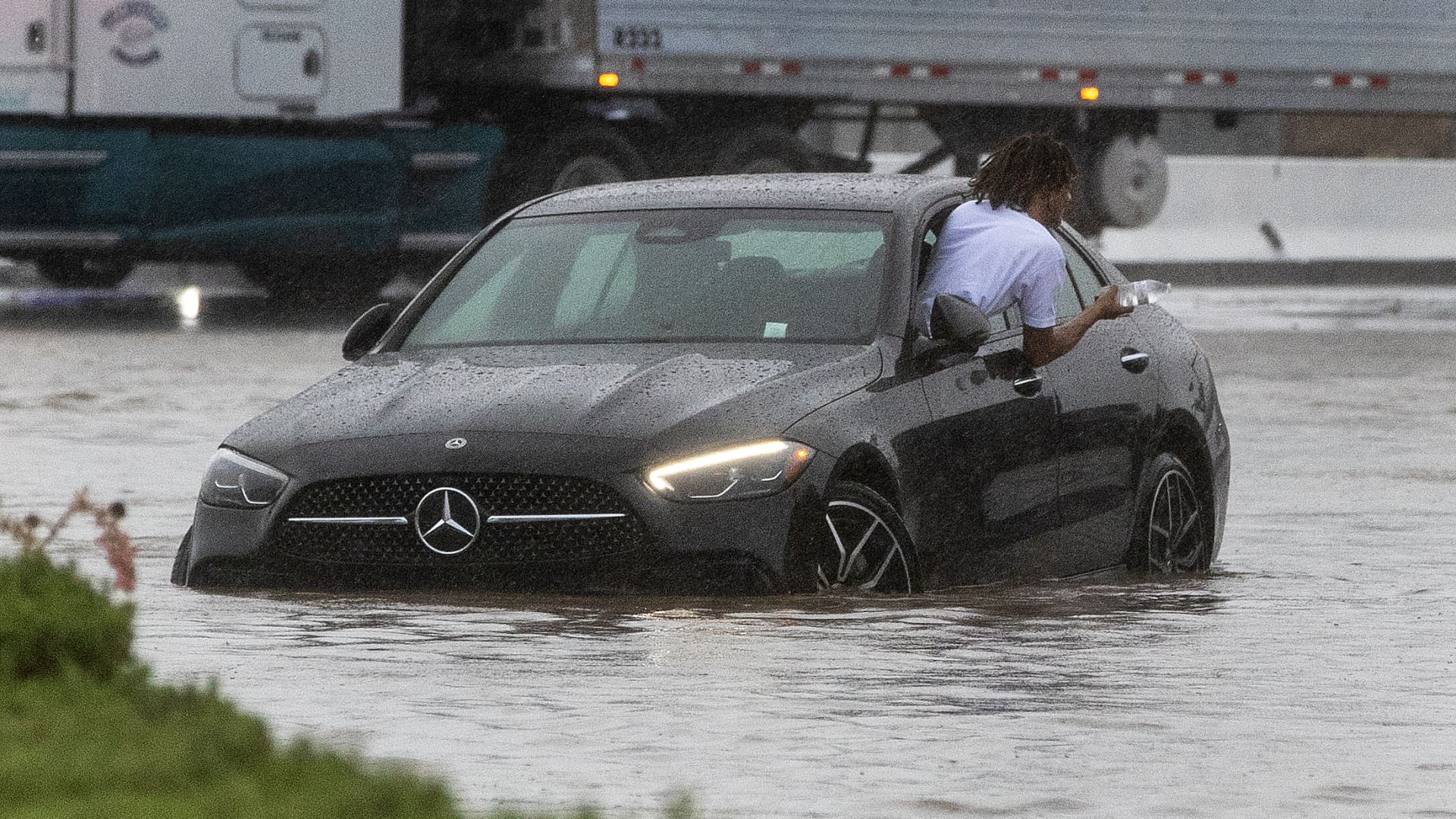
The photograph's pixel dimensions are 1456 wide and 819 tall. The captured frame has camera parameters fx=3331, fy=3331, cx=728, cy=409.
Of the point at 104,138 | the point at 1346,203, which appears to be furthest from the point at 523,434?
the point at 1346,203

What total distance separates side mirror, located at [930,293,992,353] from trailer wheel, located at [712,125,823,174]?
17.0 m

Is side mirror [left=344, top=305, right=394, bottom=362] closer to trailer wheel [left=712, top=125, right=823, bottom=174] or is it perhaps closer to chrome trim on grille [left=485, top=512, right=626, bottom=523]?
chrome trim on grille [left=485, top=512, right=626, bottom=523]

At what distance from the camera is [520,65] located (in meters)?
24.9

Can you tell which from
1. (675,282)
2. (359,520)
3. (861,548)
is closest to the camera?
(359,520)

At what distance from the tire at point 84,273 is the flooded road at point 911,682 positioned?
14666 mm

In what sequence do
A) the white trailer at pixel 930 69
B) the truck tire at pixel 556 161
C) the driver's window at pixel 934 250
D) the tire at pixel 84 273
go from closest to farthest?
the driver's window at pixel 934 250 → the truck tire at pixel 556 161 → the white trailer at pixel 930 69 → the tire at pixel 84 273

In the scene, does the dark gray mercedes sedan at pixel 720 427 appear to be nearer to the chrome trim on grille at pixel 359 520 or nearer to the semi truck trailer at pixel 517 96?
the chrome trim on grille at pixel 359 520

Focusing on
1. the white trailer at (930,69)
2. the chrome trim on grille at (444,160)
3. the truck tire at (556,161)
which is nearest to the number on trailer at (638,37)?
the white trailer at (930,69)

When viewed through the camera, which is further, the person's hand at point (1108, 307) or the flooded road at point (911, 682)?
the person's hand at point (1108, 307)

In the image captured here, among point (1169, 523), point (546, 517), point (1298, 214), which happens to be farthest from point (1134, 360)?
point (1298, 214)

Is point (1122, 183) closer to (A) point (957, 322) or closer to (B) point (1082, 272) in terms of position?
(B) point (1082, 272)

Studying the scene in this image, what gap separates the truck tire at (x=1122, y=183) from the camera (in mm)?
28109

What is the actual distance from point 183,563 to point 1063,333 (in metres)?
2.53

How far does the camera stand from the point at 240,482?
28.0 feet
